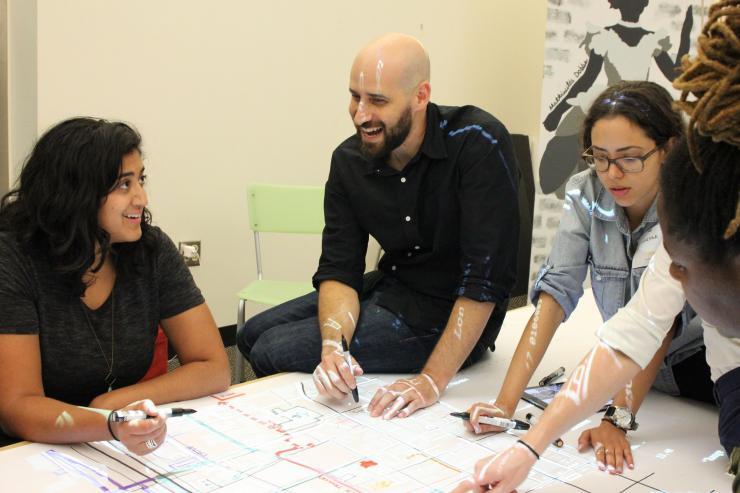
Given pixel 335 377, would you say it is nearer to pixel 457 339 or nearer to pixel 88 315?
pixel 457 339

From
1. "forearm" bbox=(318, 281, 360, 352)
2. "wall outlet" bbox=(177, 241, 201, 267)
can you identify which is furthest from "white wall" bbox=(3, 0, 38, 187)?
"forearm" bbox=(318, 281, 360, 352)

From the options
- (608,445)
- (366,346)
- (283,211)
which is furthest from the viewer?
(283,211)

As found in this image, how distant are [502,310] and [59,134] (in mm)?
1165

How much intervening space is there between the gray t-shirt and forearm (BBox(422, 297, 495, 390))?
0.56m

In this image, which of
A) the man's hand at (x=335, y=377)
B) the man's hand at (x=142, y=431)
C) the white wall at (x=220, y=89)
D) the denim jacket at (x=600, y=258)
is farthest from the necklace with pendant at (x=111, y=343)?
the white wall at (x=220, y=89)

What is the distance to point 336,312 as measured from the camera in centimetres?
192

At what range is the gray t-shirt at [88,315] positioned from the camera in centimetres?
141

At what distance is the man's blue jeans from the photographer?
6.06 feet

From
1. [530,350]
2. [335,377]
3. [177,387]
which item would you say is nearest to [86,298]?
[177,387]

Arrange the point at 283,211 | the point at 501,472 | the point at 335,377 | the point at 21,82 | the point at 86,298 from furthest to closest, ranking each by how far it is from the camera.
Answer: the point at 283,211 → the point at 21,82 → the point at 335,377 → the point at 86,298 → the point at 501,472

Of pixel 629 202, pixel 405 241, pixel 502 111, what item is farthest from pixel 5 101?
pixel 502 111

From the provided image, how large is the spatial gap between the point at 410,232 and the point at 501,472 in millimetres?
931

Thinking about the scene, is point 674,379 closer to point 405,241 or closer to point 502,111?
point 405,241

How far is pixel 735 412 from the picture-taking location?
1.37m
